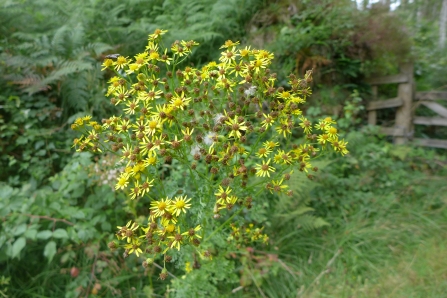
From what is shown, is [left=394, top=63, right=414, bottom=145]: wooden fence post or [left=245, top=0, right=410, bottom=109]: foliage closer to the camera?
[left=245, top=0, right=410, bottom=109]: foliage

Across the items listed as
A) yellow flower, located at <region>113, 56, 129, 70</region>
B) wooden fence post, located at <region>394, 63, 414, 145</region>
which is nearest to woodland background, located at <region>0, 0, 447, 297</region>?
wooden fence post, located at <region>394, 63, 414, 145</region>

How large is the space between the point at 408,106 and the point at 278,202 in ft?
7.43

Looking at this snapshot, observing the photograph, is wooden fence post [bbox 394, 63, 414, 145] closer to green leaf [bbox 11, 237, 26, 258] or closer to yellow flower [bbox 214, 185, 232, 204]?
yellow flower [bbox 214, 185, 232, 204]

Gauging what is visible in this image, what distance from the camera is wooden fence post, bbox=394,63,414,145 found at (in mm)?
3922

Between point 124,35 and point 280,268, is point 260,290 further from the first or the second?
point 124,35

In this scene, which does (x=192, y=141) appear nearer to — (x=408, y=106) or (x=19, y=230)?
(x=19, y=230)

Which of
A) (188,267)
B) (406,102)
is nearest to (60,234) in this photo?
(188,267)

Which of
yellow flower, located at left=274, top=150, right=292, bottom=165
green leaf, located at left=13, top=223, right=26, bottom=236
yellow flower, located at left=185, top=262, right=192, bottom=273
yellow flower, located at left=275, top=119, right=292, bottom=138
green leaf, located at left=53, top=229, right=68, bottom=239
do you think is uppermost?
yellow flower, located at left=275, top=119, right=292, bottom=138

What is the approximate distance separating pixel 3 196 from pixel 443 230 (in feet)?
9.49

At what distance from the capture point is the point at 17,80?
3025mm

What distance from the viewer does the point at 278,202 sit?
2633 millimetres

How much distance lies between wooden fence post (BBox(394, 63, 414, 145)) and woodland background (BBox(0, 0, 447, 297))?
0.51ft

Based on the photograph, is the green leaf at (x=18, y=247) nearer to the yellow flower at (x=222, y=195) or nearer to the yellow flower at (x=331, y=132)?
the yellow flower at (x=222, y=195)

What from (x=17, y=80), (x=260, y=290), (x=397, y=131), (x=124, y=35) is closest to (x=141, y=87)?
(x=260, y=290)
